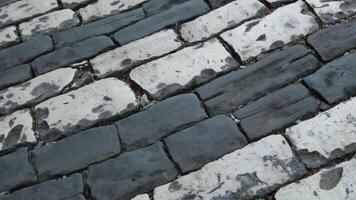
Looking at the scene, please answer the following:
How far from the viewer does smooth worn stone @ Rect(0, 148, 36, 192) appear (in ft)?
7.68

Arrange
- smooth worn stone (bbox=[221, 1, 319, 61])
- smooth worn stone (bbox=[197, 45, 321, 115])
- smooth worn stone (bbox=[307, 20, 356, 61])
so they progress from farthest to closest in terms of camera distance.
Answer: smooth worn stone (bbox=[221, 1, 319, 61]) → smooth worn stone (bbox=[307, 20, 356, 61]) → smooth worn stone (bbox=[197, 45, 321, 115])

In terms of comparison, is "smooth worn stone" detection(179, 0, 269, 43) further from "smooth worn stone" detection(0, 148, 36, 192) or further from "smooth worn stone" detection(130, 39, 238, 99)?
"smooth worn stone" detection(0, 148, 36, 192)

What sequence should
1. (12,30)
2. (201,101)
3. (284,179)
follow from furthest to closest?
1. (12,30)
2. (201,101)
3. (284,179)

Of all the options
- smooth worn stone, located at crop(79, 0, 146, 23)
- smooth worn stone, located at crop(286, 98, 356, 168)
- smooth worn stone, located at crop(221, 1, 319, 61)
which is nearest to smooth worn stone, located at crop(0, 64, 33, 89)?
smooth worn stone, located at crop(79, 0, 146, 23)

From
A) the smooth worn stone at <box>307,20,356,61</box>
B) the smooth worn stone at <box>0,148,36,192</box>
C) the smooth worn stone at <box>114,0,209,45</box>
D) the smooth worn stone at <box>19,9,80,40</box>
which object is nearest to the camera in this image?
the smooth worn stone at <box>0,148,36,192</box>

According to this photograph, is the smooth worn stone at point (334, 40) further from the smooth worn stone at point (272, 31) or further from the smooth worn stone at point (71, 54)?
the smooth worn stone at point (71, 54)

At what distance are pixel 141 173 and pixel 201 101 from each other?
52cm

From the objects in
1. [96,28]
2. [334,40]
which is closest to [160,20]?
[96,28]

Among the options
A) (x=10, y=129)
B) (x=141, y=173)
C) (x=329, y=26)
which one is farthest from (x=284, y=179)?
(x=10, y=129)

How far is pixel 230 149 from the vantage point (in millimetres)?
2297

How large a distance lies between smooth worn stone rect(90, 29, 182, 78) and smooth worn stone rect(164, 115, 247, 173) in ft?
2.03

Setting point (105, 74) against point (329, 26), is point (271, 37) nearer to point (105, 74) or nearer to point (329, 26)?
point (329, 26)

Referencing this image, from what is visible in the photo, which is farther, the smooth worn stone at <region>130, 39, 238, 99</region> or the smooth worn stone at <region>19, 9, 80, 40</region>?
the smooth worn stone at <region>19, 9, 80, 40</region>

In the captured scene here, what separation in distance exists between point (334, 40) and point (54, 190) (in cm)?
171
